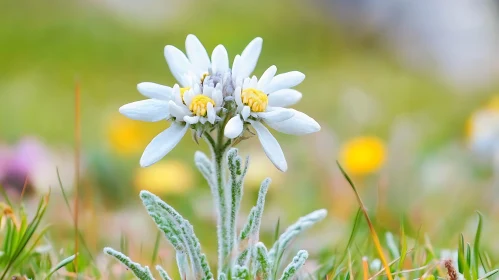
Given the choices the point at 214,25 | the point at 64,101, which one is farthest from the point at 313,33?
the point at 64,101

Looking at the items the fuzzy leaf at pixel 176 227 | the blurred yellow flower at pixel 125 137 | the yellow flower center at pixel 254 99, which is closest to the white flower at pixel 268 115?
the yellow flower center at pixel 254 99

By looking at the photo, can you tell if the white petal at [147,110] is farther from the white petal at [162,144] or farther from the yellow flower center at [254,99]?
the yellow flower center at [254,99]

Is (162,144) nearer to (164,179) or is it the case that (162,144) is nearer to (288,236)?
(288,236)

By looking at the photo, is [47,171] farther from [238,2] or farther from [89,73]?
[238,2]

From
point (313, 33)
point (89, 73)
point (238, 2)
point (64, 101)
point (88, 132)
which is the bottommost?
point (88, 132)

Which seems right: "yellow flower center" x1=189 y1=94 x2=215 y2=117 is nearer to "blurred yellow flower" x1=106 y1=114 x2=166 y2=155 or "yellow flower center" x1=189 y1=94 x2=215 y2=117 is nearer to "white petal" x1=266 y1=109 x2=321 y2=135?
"white petal" x1=266 y1=109 x2=321 y2=135

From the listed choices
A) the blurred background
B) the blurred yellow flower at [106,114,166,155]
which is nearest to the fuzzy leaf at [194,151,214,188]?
the blurred background
